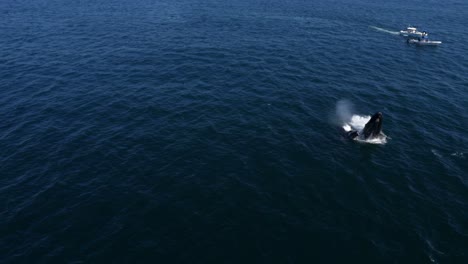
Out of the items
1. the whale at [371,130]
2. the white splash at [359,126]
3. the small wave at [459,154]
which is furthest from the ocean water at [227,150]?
the whale at [371,130]

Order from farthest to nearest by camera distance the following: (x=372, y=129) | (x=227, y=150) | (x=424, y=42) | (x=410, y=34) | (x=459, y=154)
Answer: (x=410, y=34)
(x=424, y=42)
(x=372, y=129)
(x=227, y=150)
(x=459, y=154)

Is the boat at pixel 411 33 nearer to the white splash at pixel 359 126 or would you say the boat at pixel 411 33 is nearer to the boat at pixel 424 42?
the boat at pixel 424 42

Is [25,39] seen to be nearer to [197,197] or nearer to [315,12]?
[197,197]

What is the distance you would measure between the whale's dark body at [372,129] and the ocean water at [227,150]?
2.16 m

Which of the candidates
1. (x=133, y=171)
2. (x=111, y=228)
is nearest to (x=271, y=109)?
(x=133, y=171)

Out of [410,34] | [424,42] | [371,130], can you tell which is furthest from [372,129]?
[410,34]

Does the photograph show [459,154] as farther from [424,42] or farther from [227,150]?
[424,42]

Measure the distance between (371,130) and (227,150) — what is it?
29297 millimetres

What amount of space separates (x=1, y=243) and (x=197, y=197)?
2712 centimetres

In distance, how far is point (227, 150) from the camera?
59719 millimetres

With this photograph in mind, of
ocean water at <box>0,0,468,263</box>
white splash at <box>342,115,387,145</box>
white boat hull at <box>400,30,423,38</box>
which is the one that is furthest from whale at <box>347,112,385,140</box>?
white boat hull at <box>400,30,423,38</box>

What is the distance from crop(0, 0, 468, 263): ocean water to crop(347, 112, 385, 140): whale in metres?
2.09

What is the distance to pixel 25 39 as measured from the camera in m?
111

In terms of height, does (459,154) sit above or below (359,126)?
below
